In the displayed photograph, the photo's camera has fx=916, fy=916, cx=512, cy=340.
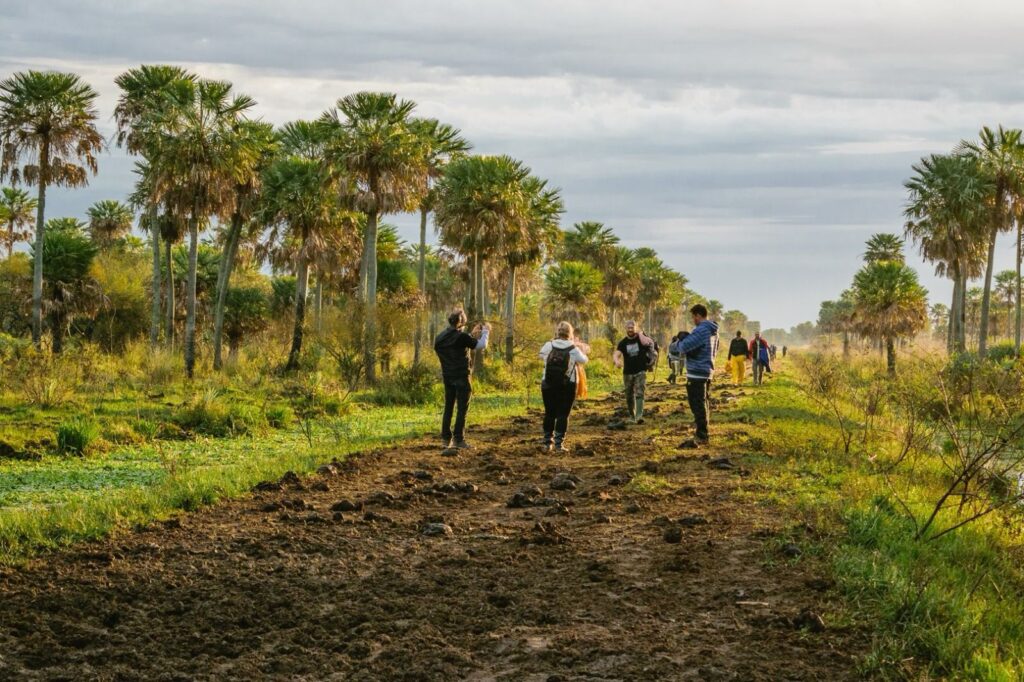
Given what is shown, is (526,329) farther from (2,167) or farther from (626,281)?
(626,281)

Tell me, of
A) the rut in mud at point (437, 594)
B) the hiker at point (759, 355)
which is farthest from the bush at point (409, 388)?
the rut in mud at point (437, 594)

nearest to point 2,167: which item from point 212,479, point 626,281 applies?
point 212,479

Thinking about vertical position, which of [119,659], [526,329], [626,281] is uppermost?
[626,281]

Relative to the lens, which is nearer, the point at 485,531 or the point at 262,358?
the point at 485,531

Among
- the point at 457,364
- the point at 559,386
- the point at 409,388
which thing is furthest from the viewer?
the point at 409,388

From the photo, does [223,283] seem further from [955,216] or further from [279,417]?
[955,216]

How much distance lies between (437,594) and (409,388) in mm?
17667

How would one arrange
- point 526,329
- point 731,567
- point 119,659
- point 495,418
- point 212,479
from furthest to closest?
point 526,329
point 495,418
point 212,479
point 731,567
point 119,659

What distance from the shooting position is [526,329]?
36.7m

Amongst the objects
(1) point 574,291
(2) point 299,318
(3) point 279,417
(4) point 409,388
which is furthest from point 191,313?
(1) point 574,291

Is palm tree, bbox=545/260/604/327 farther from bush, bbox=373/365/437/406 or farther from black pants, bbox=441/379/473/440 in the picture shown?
black pants, bbox=441/379/473/440

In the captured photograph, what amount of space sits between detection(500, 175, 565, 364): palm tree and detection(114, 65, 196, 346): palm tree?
14.1m

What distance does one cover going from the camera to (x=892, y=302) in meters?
55.4

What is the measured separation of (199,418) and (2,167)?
1079 inches
